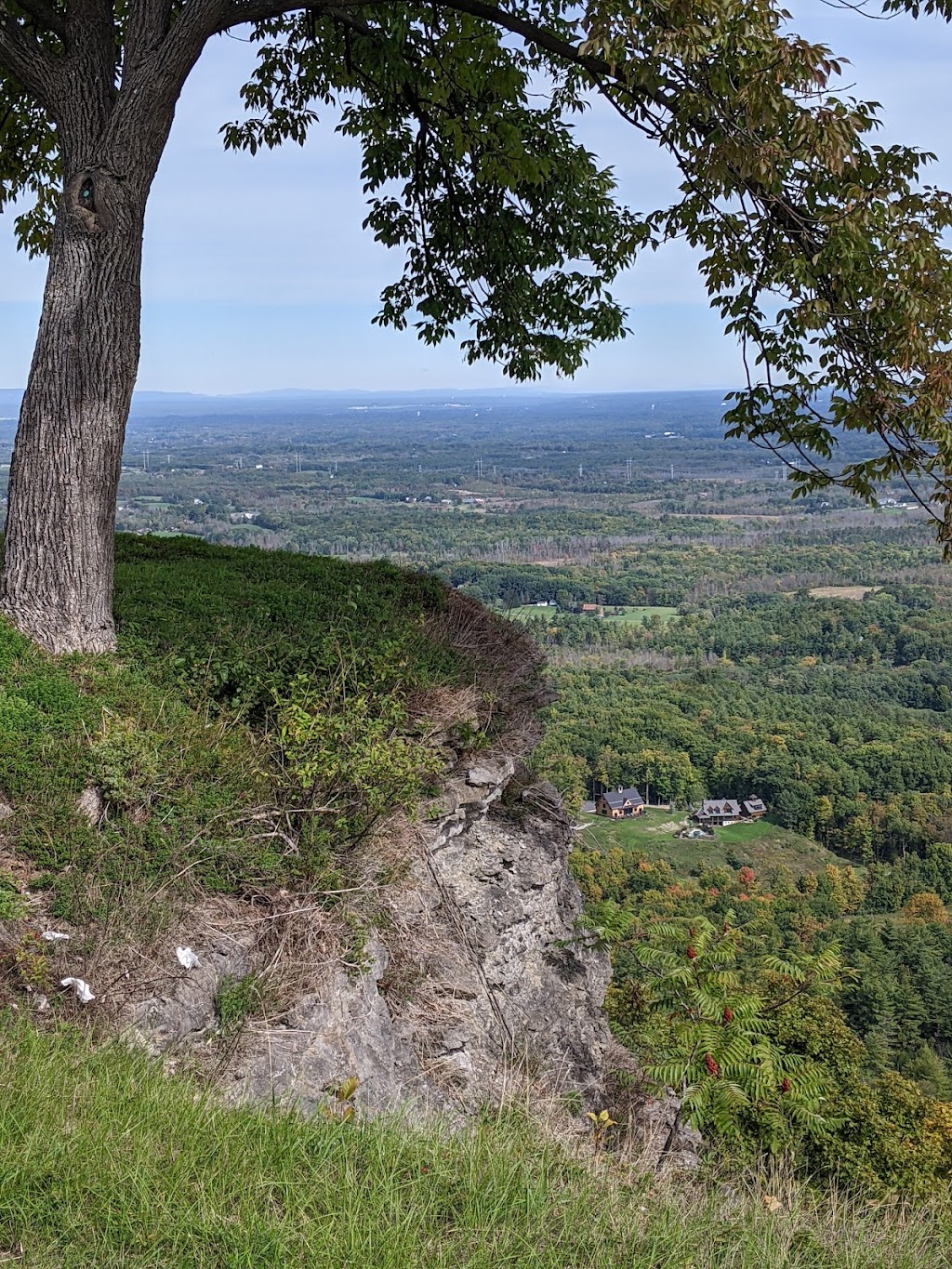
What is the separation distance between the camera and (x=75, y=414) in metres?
5.65

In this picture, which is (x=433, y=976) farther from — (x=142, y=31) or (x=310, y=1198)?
(x=142, y=31)

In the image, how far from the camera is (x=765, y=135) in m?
5.33

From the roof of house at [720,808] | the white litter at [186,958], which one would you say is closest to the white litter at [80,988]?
the white litter at [186,958]

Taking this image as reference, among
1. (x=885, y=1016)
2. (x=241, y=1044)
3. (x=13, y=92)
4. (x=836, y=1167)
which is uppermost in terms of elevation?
(x=13, y=92)

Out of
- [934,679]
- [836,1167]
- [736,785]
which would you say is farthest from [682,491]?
[836,1167]

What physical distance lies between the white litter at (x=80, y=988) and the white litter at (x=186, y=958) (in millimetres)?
443

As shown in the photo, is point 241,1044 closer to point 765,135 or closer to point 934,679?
point 765,135

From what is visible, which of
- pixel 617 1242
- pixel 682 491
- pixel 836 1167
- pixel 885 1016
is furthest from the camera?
pixel 682 491

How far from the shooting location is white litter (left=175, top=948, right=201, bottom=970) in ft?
14.0

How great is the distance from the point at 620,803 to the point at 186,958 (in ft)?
103

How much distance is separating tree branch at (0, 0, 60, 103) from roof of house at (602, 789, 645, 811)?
31121 millimetres

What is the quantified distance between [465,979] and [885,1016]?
63.4ft

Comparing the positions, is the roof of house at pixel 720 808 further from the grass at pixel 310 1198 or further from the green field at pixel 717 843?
the grass at pixel 310 1198

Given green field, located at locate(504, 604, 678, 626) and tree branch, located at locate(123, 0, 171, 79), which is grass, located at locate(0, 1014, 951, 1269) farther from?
green field, located at locate(504, 604, 678, 626)
